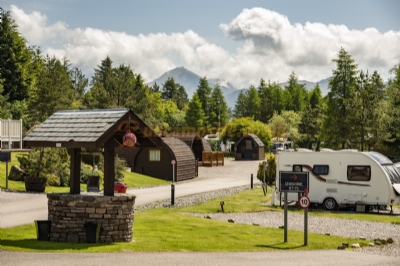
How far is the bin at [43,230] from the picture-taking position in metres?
15.5

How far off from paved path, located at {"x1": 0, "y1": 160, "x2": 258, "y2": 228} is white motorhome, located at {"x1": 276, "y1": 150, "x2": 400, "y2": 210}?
7.66 metres

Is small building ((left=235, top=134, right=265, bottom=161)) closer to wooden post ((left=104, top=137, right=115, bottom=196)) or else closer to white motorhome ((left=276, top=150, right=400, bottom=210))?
white motorhome ((left=276, top=150, right=400, bottom=210))

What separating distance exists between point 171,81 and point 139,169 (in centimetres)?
11867

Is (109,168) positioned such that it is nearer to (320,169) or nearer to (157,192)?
(320,169)

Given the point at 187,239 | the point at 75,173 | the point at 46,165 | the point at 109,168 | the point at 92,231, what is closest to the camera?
the point at 92,231

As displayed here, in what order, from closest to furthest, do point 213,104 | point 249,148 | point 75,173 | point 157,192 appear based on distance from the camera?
point 75,173 < point 157,192 < point 249,148 < point 213,104

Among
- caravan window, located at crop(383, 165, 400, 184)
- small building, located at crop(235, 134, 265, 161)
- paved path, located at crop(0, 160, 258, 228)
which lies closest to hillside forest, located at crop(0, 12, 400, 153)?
small building, located at crop(235, 134, 265, 161)


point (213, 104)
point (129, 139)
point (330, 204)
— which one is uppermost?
point (213, 104)

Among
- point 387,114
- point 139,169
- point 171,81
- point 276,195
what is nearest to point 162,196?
point 276,195

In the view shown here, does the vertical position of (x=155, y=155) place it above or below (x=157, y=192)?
above

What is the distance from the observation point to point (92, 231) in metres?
15.2

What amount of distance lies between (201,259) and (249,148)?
51963 mm

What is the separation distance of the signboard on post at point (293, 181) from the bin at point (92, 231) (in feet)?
19.8

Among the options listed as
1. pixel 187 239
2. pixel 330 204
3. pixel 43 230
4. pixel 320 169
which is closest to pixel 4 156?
pixel 43 230
